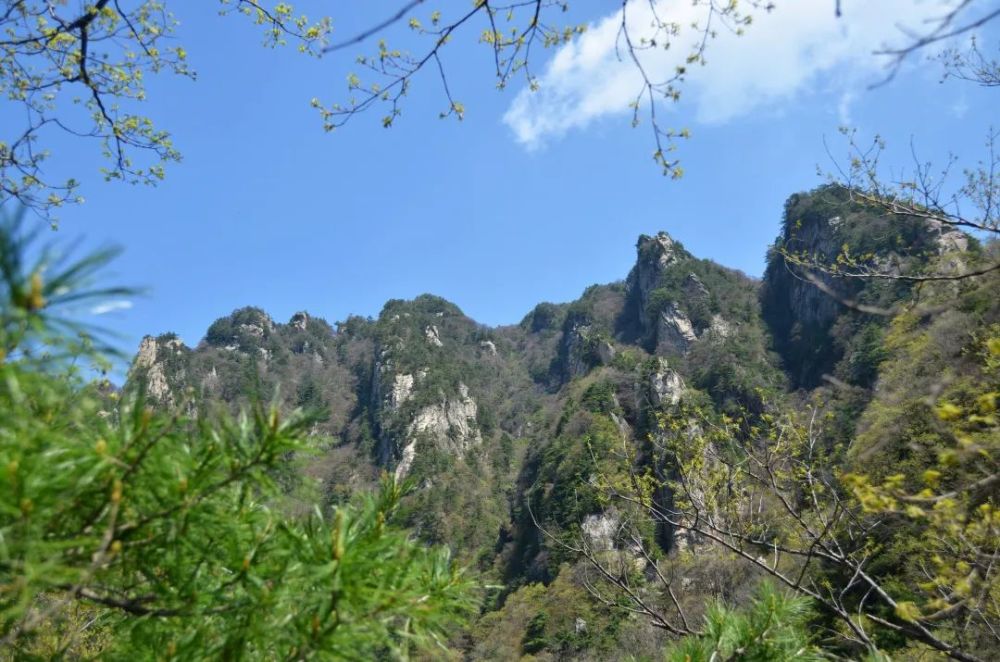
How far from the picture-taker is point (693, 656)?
1.78 m

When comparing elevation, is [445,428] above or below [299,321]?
below

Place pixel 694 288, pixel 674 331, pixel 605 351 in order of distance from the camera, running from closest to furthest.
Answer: pixel 605 351, pixel 674 331, pixel 694 288

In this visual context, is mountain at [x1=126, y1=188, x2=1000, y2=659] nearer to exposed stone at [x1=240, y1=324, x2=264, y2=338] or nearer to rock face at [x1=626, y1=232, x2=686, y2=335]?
rock face at [x1=626, y1=232, x2=686, y2=335]

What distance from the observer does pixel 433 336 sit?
309ft

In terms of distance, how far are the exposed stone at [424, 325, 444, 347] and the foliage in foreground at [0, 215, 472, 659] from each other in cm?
8858

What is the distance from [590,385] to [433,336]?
47137mm

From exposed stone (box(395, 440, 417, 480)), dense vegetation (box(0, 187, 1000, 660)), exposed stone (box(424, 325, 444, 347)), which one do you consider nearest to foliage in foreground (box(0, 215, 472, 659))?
dense vegetation (box(0, 187, 1000, 660))

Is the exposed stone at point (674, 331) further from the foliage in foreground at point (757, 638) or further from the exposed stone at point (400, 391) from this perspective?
the foliage in foreground at point (757, 638)

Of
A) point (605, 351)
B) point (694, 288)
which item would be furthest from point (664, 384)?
→ point (694, 288)

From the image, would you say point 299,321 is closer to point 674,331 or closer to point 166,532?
point 674,331

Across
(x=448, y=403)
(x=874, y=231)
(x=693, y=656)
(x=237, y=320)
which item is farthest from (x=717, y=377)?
(x=237, y=320)

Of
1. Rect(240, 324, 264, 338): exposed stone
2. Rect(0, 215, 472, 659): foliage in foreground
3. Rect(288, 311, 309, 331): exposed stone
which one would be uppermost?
Rect(288, 311, 309, 331): exposed stone

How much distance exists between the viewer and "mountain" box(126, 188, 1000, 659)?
788 inches

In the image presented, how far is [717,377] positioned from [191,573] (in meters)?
50.8
